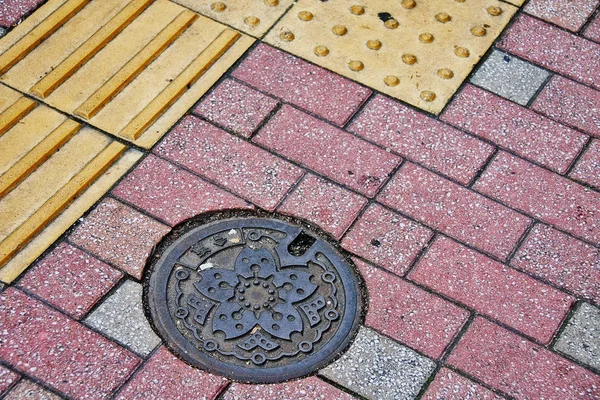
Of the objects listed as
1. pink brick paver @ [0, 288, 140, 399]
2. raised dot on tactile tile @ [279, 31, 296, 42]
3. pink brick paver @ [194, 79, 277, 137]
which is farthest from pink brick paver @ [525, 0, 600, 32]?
pink brick paver @ [0, 288, 140, 399]

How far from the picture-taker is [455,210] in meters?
3.17

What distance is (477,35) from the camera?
377cm

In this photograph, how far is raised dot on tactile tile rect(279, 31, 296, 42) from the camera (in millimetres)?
3699

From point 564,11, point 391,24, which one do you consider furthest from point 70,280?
point 564,11

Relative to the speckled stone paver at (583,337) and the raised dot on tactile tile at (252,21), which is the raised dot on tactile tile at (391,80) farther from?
the speckled stone paver at (583,337)

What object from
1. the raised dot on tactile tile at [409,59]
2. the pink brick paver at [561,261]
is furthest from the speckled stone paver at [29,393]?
the raised dot on tactile tile at [409,59]

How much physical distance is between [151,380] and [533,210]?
60.6 inches

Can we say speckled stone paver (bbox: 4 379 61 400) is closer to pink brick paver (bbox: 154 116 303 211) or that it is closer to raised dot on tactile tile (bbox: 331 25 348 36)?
pink brick paver (bbox: 154 116 303 211)

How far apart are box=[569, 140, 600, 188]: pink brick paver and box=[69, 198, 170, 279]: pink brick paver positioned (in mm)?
1610

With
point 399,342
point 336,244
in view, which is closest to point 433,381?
point 399,342

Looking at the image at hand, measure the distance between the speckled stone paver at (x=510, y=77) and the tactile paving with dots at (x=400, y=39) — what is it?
6 cm

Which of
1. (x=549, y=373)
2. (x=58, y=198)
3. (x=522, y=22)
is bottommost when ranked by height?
(x=549, y=373)

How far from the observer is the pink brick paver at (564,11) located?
153 inches

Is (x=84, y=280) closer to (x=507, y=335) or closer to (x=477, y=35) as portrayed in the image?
(x=507, y=335)
